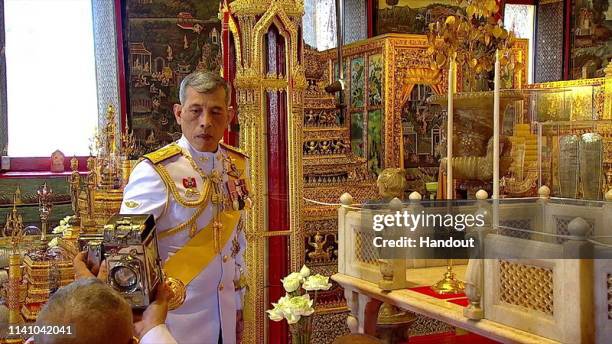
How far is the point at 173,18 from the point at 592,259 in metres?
8.98

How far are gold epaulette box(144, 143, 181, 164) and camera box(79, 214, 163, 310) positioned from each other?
0.79m

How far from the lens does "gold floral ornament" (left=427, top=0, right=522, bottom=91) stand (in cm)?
349

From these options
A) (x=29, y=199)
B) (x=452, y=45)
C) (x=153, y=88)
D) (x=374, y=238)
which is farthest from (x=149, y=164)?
(x=153, y=88)

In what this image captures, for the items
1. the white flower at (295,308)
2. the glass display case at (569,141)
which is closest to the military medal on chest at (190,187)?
the white flower at (295,308)

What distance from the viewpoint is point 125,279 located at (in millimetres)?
1593

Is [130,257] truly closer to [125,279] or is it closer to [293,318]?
[125,279]

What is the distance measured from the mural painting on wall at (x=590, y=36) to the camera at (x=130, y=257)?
11.9 meters

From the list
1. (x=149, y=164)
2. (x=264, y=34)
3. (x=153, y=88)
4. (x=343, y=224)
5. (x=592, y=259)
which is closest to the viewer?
(x=592, y=259)

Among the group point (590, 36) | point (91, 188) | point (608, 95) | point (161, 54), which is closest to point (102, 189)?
point (91, 188)

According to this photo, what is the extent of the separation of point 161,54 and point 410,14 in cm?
433

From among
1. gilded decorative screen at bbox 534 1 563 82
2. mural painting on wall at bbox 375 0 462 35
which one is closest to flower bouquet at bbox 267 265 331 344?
mural painting on wall at bbox 375 0 462 35

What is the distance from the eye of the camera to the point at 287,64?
4.54 metres

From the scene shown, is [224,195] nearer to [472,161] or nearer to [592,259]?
[592,259]

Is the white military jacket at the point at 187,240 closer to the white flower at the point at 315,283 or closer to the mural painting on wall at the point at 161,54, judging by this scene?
the white flower at the point at 315,283
